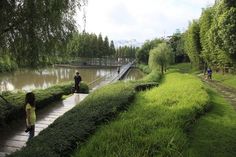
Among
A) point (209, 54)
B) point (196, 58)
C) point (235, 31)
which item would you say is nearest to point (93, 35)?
point (196, 58)

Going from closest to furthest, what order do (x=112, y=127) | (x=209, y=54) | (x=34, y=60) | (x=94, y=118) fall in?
(x=112, y=127)
(x=94, y=118)
(x=34, y=60)
(x=209, y=54)

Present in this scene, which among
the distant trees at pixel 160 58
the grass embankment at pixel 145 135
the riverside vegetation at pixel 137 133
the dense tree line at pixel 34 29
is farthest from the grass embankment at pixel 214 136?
the distant trees at pixel 160 58

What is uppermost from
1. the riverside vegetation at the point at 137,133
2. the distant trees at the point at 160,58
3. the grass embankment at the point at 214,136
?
the distant trees at the point at 160,58

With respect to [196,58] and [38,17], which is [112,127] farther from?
[196,58]

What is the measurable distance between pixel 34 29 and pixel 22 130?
3451 mm

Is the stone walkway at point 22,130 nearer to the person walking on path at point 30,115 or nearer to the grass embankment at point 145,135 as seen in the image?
the person walking on path at point 30,115

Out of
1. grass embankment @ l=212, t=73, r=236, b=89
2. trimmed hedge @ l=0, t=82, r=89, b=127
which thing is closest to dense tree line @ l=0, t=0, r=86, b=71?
trimmed hedge @ l=0, t=82, r=89, b=127

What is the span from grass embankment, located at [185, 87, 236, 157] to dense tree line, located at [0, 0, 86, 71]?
5.96 meters

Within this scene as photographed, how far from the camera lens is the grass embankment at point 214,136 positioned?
818 cm

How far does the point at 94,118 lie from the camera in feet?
30.3

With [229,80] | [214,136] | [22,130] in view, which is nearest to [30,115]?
[22,130]

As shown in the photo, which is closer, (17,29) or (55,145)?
(55,145)

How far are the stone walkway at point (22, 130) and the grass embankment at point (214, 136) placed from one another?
192 inches

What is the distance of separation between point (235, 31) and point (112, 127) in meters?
20.4
